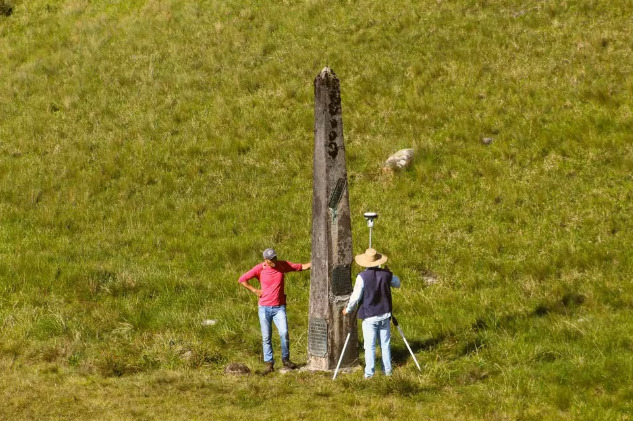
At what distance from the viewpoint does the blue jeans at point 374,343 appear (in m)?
10.3

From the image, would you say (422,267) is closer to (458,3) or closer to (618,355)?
(618,355)

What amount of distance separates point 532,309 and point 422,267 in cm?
328

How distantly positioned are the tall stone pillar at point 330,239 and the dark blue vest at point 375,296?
2.45ft

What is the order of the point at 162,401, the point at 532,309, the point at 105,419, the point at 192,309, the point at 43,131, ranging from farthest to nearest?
1. the point at 43,131
2. the point at 192,309
3. the point at 532,309
4. the point at 162,401
5. the point at 105,419

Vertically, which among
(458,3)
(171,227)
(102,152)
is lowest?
(171,227)

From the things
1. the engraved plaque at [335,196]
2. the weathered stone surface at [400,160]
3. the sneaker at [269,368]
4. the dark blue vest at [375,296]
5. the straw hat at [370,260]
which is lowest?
the sneaker at [269,368]

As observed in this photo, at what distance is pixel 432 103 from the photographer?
21719mm

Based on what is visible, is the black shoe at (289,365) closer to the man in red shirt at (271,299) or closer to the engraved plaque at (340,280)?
the man in red shirt at (271,299)

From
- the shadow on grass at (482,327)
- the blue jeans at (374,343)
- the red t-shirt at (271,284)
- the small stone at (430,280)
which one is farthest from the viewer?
the small stone at (430,280)

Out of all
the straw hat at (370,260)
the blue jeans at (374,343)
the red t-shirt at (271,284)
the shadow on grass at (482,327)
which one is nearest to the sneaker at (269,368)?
the red t-shirt at (271,284)

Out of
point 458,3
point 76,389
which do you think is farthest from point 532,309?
point 458,3

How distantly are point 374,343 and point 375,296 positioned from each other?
2.15 ft

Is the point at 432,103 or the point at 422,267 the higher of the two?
the point at 432,103

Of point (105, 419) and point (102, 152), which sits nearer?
point (105, 419)
